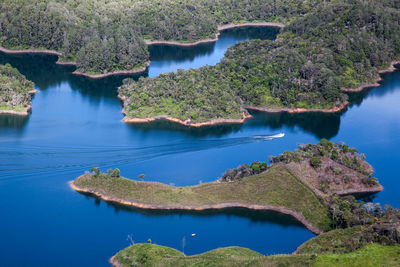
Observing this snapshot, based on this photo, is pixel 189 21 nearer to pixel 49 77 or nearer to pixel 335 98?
pixel 49 77

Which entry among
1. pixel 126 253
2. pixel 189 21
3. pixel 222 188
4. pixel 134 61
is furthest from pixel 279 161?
pixel 189 21

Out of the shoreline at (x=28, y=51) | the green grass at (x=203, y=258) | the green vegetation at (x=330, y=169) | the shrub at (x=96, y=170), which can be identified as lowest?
the green grass at (x=203, y=258)

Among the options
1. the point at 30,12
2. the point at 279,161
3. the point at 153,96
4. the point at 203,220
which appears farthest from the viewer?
the point at 30,12

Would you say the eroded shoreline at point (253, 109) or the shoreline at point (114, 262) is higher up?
the eroded shoreline at point (253, 109)

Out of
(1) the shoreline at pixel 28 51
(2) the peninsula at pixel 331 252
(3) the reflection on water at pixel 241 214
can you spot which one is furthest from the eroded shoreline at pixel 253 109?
(1) the shoreline at pixel 28 51

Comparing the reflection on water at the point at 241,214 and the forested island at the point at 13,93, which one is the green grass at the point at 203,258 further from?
the forested island at the point at 13,93

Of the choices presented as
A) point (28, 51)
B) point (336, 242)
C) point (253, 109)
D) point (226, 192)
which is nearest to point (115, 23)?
point (28, 51)
